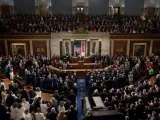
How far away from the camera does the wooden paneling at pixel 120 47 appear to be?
78.2 feet

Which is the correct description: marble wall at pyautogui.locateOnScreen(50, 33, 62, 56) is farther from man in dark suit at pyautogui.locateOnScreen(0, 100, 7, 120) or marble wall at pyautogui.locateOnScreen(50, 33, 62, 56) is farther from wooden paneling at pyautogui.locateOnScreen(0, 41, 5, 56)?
man in dark suit at pyautogui.locateOnScreen(0, 100, 7, 120)

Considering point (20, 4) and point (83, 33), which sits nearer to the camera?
point (83, 33)

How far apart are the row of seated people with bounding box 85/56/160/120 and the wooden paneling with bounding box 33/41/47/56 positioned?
920 cm

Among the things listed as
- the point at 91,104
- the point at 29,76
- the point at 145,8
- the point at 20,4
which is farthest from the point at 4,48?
the point at 145,8

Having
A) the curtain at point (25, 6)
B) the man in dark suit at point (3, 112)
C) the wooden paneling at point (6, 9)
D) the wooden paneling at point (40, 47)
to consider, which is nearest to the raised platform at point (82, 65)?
the wooden paneling at point (40, 47)

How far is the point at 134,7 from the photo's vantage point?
94.6 ft

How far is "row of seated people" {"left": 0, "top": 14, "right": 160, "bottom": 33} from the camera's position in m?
23.1

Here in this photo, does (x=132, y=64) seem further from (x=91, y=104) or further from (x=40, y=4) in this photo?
(x=40, y=4)

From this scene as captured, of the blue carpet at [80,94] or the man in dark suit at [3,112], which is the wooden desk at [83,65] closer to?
the blue carpet at [80,94]

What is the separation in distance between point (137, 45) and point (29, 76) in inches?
521

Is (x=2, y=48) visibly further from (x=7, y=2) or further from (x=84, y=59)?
(x=84, y=59)

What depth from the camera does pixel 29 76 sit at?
49.6 feet

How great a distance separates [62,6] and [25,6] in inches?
181

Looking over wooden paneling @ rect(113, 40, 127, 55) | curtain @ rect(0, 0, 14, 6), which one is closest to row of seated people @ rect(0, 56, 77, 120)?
wooden paneling @ rect(113, 40, 127, 55)
